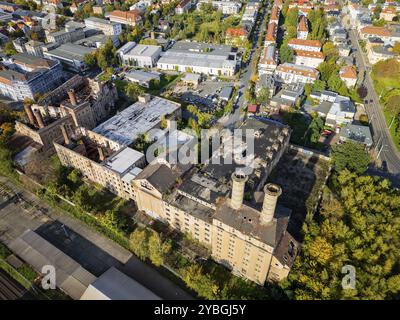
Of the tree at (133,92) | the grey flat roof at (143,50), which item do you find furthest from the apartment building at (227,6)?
the tree at (133,92)

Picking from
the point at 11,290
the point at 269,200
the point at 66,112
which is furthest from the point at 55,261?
the point at 66,112

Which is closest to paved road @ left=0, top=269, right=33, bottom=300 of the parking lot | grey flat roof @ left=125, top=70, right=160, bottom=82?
the parking lot

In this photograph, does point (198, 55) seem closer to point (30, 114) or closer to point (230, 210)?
point (30, 114)

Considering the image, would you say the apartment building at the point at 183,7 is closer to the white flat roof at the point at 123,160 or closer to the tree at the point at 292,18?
the tree at the point at 292,18

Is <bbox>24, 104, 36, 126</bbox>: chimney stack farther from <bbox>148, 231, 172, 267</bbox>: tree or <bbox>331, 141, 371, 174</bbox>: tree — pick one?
<bbox>331, 141, 371, 174</bbox>: tree

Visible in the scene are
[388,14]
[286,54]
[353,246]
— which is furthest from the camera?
[388,14]
